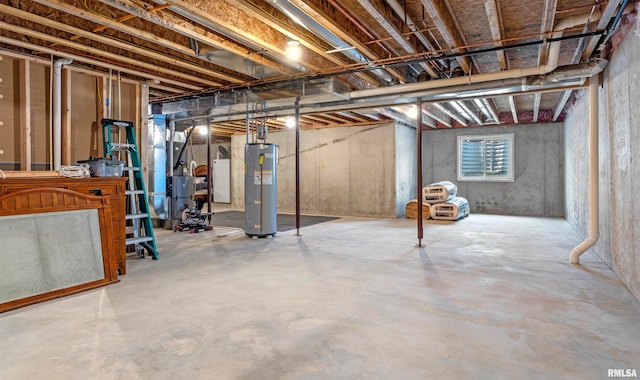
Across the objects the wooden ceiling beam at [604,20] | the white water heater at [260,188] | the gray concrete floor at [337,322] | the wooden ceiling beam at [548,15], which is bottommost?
the gray concrete floor at [337,322]

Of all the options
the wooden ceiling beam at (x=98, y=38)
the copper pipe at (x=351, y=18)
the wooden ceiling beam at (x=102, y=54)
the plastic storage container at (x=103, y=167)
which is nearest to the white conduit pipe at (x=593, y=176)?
the copper pipe at (x=351, y=18)

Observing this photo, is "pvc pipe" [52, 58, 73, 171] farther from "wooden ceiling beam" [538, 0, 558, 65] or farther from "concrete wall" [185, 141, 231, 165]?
"concrete wall" [185, 141, 231, 165]

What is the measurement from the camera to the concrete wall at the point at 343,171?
9109 millimetres

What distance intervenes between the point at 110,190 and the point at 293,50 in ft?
8.32

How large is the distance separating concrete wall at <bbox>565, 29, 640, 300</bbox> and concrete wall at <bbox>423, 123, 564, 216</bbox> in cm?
496

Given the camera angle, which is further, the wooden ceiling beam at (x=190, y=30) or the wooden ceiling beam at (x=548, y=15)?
the wooden ceiling beam at (x=190, y=30)

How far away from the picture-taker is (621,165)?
3.50 meters

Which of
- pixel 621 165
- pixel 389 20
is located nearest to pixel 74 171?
pixel 389 20

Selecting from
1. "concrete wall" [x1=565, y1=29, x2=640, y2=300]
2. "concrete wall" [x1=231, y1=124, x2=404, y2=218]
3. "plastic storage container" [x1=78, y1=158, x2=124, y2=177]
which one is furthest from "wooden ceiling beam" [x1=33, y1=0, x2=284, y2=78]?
"concrete wall" [x1=231, y1=124, x2=404, y2=218]

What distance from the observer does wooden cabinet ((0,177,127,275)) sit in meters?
Result: 3.34

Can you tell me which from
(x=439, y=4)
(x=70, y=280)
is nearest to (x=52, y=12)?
(x=70, y=280)

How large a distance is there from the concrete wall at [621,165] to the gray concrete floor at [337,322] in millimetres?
254

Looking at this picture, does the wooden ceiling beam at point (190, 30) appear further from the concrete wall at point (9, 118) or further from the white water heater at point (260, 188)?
the concrete wall at point (9, 118)

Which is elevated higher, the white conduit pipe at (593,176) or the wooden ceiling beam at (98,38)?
the wooden ceiling beam at (98,38)
